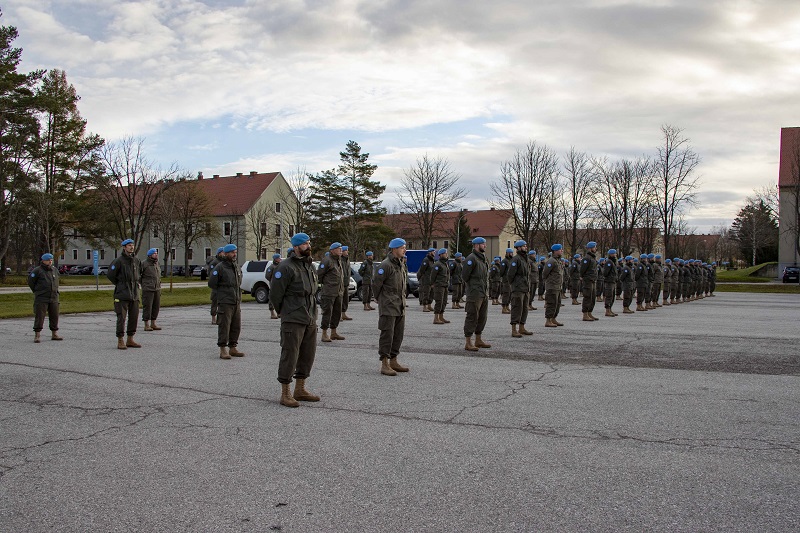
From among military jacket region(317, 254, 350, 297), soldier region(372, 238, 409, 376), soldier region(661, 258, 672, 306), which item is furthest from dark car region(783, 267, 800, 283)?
soldier region(372, 238, 409, 376)

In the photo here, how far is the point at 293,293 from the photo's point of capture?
748 centimetres

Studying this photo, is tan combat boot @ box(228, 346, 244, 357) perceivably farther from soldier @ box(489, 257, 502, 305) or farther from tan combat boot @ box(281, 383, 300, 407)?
soldier @ box(489, 257, 502, 305)

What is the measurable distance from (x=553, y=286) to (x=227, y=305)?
826 centimetres

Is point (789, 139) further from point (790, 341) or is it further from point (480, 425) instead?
point (480, 425)

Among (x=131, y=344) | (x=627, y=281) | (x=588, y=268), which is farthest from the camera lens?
(x=627, y=281)

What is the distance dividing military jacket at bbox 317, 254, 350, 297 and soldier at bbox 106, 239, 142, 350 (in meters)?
3.66

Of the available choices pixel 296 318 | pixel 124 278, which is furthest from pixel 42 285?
pixel 296 318

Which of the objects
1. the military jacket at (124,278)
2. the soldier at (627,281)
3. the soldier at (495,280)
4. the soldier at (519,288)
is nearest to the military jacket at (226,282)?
the military jacket at (124,278)

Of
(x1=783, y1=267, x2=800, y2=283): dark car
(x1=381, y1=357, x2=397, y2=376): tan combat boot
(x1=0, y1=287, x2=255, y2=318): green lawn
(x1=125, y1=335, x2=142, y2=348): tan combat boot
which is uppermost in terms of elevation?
(x1=783, y1=267, x2=800, y2=283): dark car

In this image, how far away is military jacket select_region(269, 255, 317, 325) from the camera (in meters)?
7.41

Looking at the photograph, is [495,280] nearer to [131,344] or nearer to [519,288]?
[519,288]

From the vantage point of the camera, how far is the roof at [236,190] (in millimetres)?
78000

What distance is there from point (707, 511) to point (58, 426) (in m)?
5.72

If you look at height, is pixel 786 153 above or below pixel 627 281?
above
